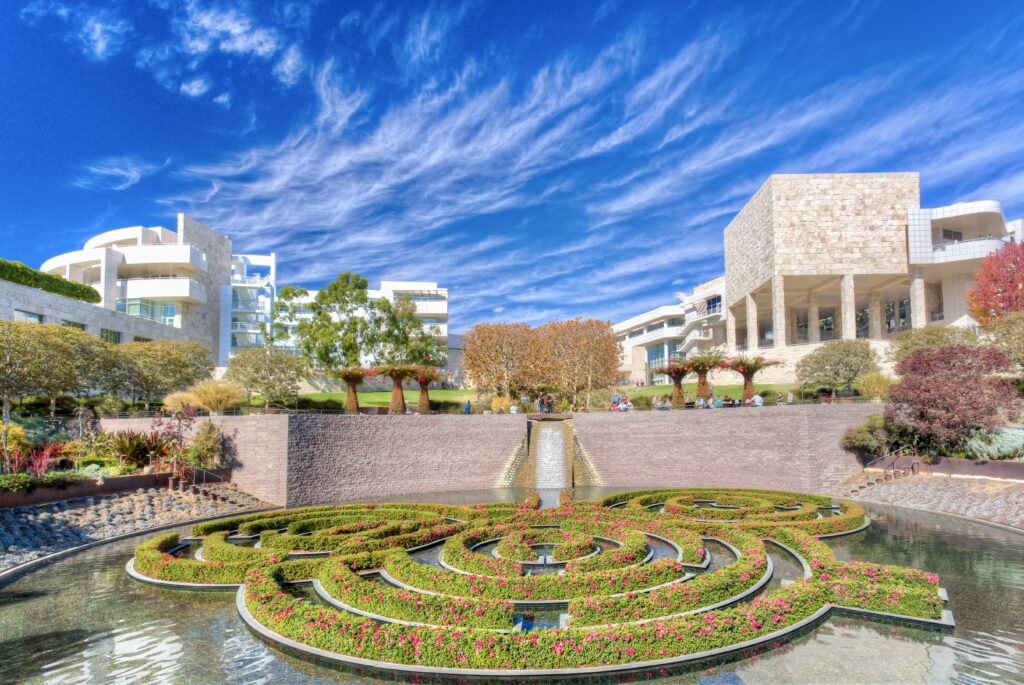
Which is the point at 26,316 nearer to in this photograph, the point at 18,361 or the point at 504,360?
the point at 18,361

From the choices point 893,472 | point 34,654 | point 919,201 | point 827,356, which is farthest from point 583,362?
point 34,654

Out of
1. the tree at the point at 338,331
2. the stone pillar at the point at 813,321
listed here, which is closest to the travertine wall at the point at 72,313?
the tree at the point at 338,331

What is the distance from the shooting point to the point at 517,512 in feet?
67.7

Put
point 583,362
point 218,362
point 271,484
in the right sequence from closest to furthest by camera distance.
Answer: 1. point 271,484
2. point 583,362
3. point 218,362

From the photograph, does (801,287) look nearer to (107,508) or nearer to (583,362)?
(583,362)

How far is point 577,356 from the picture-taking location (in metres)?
47.4

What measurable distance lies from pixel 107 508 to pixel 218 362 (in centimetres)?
5417

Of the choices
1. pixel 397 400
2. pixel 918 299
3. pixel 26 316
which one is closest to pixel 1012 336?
pixel 918 299

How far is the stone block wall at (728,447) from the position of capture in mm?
27719

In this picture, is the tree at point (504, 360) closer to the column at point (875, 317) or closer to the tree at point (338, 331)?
the tree at point (338, 331)

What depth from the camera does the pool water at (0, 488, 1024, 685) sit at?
29.3ft

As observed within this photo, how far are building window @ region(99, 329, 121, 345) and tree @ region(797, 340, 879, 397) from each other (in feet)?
177

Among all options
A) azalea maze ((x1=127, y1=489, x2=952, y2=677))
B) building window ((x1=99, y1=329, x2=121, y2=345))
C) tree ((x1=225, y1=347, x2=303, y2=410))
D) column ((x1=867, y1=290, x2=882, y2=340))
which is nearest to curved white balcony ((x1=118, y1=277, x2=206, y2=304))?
building window ((x1=99, y1=329, x2=121, y2=345))

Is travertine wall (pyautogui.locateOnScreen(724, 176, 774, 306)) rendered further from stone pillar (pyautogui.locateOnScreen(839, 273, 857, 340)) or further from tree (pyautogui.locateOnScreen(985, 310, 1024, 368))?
tree (pyautogui.locateOnScreen(985, 310, 1024, 368))
